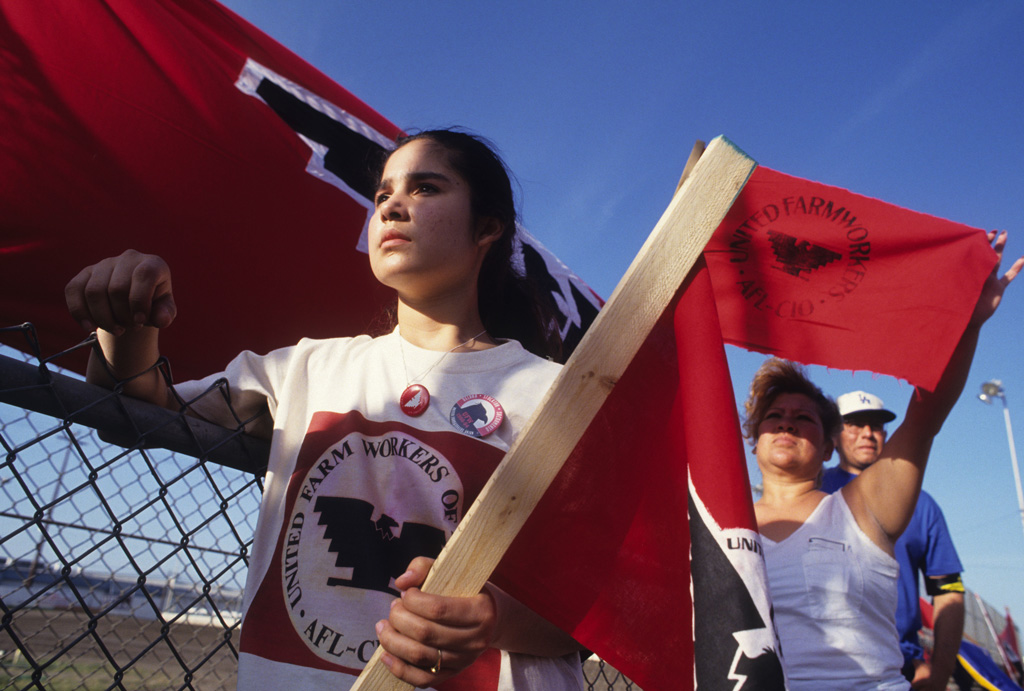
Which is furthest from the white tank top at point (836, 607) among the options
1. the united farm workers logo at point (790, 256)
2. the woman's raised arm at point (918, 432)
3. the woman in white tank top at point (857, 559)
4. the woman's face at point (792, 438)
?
the united farm workers logo at point (790, 256)

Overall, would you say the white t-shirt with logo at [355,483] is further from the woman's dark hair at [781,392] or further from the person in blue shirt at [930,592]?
the person in blue shirt at [930,592]

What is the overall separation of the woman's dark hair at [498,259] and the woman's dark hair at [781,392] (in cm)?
124

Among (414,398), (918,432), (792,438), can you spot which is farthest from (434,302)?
(792,438)

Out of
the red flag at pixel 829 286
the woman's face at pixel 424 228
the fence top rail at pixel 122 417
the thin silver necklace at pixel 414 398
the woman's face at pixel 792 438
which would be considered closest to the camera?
the fence top rail at pixel 122 417

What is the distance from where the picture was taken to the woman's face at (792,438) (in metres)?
2.64

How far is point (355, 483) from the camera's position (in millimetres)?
1346

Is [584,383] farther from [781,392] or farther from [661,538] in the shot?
[781,392]

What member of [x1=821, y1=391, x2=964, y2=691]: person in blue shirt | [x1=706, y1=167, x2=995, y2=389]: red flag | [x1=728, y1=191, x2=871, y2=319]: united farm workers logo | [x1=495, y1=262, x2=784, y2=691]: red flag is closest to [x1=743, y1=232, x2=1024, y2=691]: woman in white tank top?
[x1=706, y1=167, x2=995, y2=389]: red flag

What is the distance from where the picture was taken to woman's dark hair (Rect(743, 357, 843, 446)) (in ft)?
9.46

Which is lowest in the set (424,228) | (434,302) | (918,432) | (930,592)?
(930,592)

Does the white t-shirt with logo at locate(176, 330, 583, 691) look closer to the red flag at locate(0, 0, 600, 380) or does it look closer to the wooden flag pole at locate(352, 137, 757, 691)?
the wooden flag pole at locate(352, 137, 757, 691)

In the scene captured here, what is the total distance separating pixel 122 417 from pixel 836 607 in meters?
2.12

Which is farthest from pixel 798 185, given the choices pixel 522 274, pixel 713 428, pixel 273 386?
pixel 273 386

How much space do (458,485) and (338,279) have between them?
1.77 meters
